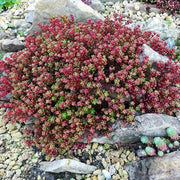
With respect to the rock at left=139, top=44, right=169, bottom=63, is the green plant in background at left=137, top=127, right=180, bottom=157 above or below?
below

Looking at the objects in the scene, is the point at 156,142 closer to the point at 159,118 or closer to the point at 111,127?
the point at 159,118

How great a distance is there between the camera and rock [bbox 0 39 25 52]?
496 centimetres

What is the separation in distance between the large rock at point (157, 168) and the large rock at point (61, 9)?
3.71 metres

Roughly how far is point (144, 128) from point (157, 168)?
2.06ft

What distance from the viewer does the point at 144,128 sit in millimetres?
3250

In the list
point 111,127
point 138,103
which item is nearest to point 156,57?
point 138,103

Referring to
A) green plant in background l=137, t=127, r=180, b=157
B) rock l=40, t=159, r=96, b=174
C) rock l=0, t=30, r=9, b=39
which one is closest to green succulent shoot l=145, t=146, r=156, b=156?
green plant in background l=137, t=127, r=180, b=157

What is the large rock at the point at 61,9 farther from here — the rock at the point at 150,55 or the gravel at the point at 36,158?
the gravel at the point at 36,158

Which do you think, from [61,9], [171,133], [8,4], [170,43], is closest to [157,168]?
[171,133]

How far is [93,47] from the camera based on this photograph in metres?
3.87

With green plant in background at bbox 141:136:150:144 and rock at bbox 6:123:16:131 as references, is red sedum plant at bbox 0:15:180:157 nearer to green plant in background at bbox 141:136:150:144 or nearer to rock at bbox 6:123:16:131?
green plant in background at bbox 141:136:150:144

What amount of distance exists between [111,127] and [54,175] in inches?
49.3

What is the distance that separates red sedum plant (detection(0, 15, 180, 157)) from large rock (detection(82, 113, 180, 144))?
0.13 m

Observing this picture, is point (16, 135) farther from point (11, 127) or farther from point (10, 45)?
point (10, 45)
